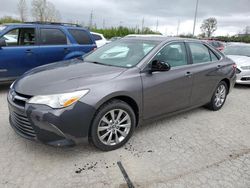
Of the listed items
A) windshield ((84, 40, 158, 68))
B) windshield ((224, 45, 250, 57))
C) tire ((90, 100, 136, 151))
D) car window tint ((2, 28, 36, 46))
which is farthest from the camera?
windshield ((224, 45, 250, 57))

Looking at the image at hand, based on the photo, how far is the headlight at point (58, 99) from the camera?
2652mm

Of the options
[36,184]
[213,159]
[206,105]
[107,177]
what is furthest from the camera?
A: [206,105]

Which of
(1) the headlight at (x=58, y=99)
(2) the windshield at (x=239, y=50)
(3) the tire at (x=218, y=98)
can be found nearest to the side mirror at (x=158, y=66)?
(1) the headlight at (x=58, y=99)

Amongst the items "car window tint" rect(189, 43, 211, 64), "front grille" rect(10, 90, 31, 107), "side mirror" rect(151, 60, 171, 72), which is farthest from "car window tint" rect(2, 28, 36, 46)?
"car window tint" rect(189, 43, 211, 64)

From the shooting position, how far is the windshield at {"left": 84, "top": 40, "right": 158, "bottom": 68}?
3535 mm

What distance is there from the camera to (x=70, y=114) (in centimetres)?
267

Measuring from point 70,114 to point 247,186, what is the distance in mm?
2175

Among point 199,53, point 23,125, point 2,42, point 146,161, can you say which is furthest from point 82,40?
point 146,161

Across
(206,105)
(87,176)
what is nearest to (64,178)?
(87,176)

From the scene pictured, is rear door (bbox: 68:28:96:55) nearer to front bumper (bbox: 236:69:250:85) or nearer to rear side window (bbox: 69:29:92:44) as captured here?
rear side window (bbox: 69:29:92:44)

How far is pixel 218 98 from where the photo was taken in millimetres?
5027

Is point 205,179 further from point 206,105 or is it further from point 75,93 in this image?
point 206,105

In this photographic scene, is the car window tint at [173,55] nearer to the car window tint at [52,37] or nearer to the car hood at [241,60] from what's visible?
the car window tint at [52,37]

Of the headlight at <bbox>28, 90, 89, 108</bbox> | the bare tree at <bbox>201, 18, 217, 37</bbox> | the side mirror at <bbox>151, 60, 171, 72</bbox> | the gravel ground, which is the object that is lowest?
the gravel ground
